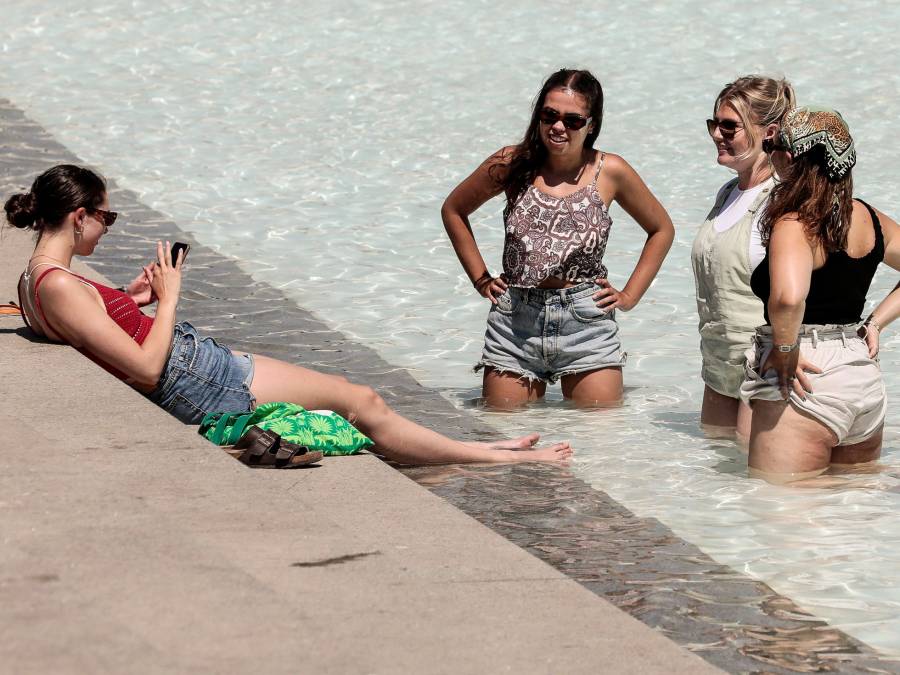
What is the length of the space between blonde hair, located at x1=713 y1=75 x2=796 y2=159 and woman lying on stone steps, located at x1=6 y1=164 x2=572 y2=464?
5.74 feet

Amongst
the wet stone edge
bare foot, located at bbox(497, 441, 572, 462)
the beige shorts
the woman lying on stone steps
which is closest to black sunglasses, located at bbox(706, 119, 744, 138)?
the beige shorts

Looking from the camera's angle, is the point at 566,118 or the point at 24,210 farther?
the point at 566,118

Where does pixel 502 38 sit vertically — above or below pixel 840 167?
above

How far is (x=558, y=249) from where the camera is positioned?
6273mm

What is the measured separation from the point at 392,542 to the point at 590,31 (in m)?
13.2

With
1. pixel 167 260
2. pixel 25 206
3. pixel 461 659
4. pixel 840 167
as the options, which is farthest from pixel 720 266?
pixel 461 659

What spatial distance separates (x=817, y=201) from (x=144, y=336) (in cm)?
237

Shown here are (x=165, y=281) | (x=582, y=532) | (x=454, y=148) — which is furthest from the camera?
(x=454, y=148)

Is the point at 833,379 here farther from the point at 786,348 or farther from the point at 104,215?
the point at 104,215

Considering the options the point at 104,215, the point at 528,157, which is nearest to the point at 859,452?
the point at 528,157

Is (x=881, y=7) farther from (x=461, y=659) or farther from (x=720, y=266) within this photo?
(x=461, y=659)

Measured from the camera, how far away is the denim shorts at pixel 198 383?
5.13 m

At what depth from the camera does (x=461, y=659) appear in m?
3.10

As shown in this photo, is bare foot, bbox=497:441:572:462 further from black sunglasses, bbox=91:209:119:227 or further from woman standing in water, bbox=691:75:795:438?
black sunglasses, bbox=91:209:119:227
